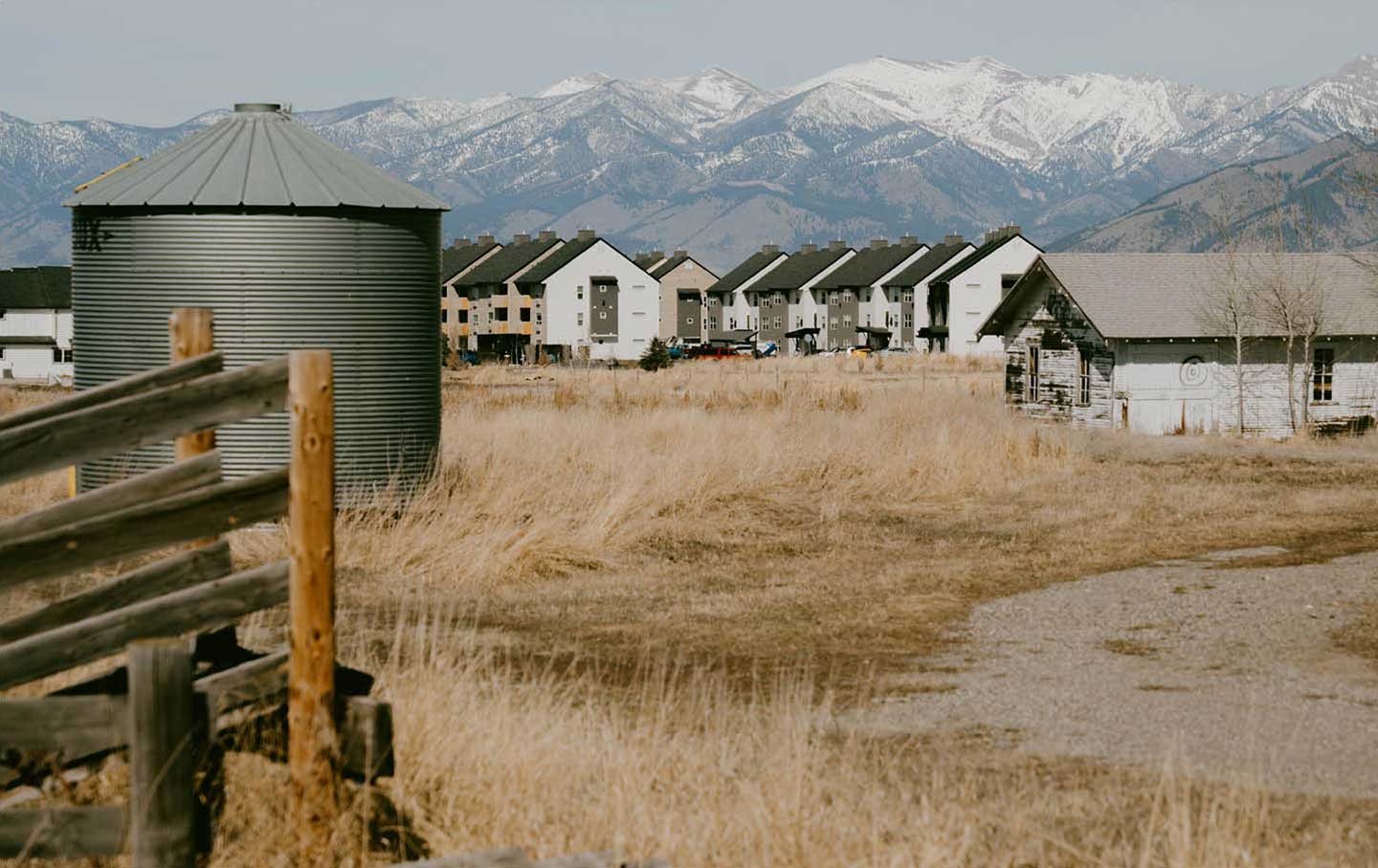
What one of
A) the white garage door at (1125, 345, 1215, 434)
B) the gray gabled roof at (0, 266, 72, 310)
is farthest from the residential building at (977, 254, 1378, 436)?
the gray gabled roof at (0, 266, 72, 310)

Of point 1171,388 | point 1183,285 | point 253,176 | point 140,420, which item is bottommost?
point 1171,388

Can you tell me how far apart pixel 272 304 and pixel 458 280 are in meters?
99.4

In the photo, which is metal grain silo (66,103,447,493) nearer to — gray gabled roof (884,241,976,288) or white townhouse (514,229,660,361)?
white townhouse (514,229,660,361)

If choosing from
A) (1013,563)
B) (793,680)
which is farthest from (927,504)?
(793,680)

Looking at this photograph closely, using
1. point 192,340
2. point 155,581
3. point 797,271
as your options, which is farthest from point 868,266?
point 155,581

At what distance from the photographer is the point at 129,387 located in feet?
17.3

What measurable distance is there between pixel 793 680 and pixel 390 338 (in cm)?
736

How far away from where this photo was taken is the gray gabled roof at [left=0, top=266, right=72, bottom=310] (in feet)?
300

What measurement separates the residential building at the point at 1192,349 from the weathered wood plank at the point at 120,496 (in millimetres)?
28853

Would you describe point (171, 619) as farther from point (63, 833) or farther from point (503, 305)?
point (503, 305)

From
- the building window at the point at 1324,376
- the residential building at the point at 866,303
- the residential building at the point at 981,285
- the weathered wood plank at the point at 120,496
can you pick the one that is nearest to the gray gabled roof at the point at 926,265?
the residential building at the point at 866,303

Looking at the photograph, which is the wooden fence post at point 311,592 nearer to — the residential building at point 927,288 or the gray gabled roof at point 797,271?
the residential building at point 927,288

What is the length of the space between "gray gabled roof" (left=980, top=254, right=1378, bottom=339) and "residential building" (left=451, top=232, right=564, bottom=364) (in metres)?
73.1

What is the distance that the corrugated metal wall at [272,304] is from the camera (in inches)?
608
